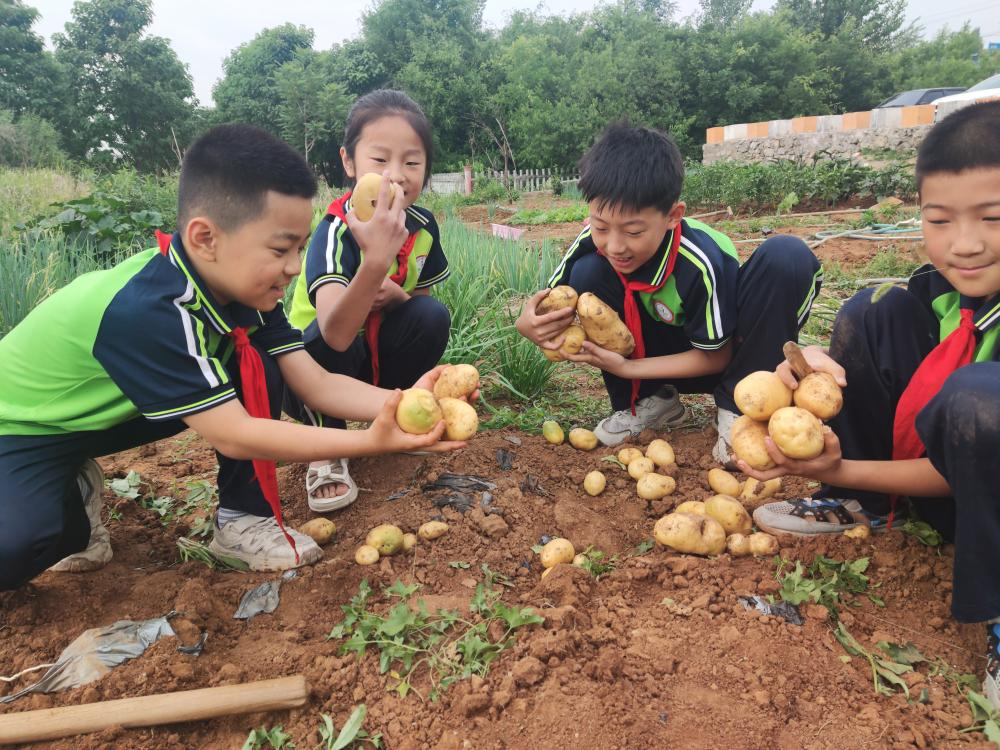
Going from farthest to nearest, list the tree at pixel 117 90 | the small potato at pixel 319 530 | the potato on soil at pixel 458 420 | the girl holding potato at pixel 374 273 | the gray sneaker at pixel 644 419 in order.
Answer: the tree at pixel 117 90 → the gray sneaker at pixel 644 419 → the girl holding potato at pixel 374 273 → the small potato at pixel 319 530 → the potato on soil at pixel 458 420

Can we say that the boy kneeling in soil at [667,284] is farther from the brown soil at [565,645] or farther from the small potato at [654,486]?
the brown soil at [565,645]

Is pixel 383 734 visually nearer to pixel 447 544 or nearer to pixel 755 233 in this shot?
pixel 447 544

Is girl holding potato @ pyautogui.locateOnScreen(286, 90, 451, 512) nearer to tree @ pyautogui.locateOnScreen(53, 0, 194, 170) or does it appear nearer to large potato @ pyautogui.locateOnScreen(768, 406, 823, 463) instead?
large potato @ pyautogui.locateOnScreen(768, 406, 823, 463)

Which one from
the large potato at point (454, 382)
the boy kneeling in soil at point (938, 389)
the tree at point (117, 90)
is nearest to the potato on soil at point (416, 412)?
the large potato at point (454, 382)

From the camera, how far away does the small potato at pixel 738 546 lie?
204 centimetres

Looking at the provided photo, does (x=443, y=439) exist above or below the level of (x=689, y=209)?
below

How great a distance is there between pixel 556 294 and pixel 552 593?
134 cm

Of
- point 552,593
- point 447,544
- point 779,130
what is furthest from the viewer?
point 779,130

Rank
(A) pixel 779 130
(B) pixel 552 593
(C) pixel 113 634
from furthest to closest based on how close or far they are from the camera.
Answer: (A) pixel 779 130 < (B) pixel 552 593 < (C) pixel 113 634

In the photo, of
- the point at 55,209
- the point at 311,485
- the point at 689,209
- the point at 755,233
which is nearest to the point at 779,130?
the point at 689,209

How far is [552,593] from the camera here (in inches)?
73.1

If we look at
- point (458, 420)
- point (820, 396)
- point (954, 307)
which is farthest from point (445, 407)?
point (954, 307)

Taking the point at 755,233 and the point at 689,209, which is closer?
the point at 755,233

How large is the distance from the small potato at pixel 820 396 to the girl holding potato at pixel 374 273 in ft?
4.90
